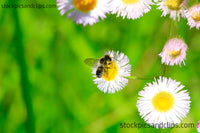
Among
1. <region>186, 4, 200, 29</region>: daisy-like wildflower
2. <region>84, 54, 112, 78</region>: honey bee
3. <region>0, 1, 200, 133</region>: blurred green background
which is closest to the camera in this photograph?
<region>186, 4, 200, 29</region>: daisy-like wildflower

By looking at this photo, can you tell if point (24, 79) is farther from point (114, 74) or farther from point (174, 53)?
point (174, 53)

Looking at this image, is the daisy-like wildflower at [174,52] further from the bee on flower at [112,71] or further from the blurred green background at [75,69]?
the blurred green background at [75,69]

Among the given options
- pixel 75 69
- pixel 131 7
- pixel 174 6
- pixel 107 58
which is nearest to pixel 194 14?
pixel 174 6

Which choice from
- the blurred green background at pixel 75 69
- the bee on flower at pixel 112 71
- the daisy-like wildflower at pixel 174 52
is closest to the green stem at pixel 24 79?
the blurred green background at pixel 75 69

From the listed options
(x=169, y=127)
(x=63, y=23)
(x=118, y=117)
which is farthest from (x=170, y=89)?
(x=63, y=23)

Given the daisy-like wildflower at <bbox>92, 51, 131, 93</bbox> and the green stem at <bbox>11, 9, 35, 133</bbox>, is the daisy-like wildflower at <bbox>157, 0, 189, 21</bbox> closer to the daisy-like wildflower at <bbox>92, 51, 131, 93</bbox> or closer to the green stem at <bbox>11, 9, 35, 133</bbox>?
the daisy-like wildflower at <bbox>92, 51, 131, 93</bbox>

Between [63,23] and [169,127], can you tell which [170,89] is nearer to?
[169,127]

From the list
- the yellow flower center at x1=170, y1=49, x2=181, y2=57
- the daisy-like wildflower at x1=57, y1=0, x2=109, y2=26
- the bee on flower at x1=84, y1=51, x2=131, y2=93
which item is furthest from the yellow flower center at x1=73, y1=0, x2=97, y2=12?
the yellow flower center at x1=170, y1=49, x2=181, y2=57

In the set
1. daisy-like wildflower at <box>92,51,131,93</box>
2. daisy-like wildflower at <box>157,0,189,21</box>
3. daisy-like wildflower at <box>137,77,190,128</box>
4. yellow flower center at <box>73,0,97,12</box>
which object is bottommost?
daisy-like wildflower at <box>137,77,190,128</box>
